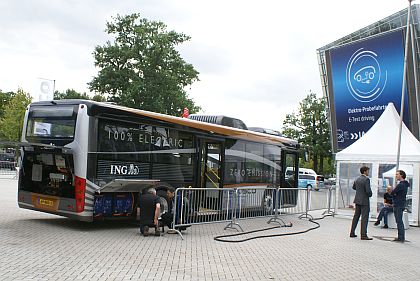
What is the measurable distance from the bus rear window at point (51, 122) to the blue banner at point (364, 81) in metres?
26.3

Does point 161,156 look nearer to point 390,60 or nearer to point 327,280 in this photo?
point 327,280

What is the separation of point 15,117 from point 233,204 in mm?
43016

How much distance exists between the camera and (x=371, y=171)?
58.4ft

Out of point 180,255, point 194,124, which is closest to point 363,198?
point 194,124

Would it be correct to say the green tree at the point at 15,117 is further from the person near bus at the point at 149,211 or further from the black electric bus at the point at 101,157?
the person near bus at the point at 149,211

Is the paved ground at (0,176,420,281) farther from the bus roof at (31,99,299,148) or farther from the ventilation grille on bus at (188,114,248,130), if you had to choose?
the ventilation grille on bus at (188,114,248,130)

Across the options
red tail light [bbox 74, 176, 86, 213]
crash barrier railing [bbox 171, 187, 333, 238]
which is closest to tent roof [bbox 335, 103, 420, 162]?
crash barrier railing [bbox 171, 187, 333, 238]

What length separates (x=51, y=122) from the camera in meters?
11.3

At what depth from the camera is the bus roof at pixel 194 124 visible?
35.1 ft

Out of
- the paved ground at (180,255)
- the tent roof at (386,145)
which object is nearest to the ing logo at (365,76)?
the tent roof at (386,145)

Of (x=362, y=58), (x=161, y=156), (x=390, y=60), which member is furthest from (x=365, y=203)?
(x=362, y=58)

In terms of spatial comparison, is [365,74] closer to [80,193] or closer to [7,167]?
[80,193]

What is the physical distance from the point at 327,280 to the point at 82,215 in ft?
18.5

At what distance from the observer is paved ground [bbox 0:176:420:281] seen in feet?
23.2
